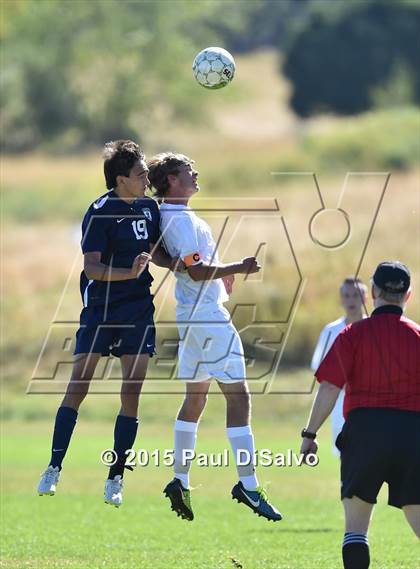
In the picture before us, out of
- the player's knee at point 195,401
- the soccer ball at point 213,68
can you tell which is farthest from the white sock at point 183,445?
the soccer ball at point 213,68

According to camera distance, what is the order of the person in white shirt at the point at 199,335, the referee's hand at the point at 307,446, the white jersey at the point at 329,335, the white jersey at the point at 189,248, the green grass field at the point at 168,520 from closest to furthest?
1. the referee's hand at the point at 307,446
2. the white jersey at the point at 189,248
3. the person in white shirt at the point at 199,335
4. the green grass field at the point at 168,520
5. the white jersey at the point at 329,335

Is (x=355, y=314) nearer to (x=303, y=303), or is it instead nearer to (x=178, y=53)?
(x=303, y=303)

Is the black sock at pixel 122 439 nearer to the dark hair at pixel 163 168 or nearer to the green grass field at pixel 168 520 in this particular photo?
the green grass field at pixel 168 520

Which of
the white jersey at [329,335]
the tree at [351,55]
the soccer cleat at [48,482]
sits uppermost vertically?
the tree at [351,55]

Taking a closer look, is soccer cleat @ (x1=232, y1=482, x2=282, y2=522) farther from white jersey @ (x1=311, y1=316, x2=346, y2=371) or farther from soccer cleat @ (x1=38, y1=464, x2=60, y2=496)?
white jersey @ (x1=311, y1=316, x2=346, y2=371)

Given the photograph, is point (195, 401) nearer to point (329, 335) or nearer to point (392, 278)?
point (392, 278)

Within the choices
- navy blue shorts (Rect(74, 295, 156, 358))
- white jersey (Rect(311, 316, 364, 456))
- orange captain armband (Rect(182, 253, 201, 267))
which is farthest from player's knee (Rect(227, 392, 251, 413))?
white jersey (Rect(311, 316, 364, 456))

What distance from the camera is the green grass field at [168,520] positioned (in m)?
12.0

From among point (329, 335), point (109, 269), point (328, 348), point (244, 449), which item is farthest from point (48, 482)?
point (329, 335)

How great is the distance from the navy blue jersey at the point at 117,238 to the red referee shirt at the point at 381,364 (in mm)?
2215

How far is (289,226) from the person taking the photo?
37.3 metres

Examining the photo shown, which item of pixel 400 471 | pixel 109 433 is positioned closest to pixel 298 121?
pixel 109 433

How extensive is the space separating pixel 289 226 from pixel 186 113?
100 ft

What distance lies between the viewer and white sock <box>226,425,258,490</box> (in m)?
9.95
